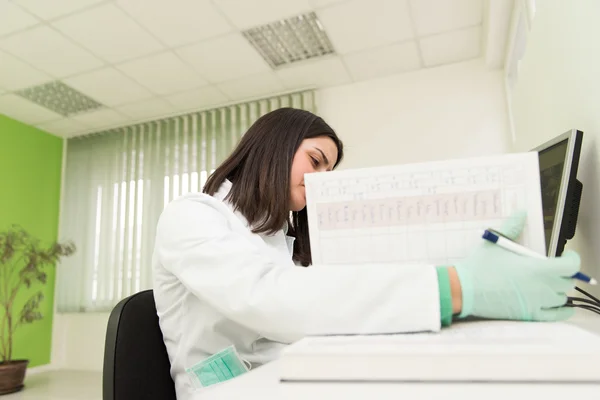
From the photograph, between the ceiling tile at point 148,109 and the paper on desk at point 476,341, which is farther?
the ceiling tile at point 148,109

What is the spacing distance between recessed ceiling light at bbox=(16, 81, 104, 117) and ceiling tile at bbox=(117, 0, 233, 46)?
46.5 inches

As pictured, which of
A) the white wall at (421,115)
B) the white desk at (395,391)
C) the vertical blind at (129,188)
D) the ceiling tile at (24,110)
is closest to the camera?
the white desk at (395,391)

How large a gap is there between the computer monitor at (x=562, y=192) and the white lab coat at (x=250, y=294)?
1.26 ft

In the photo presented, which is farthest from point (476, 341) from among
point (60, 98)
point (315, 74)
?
point (60, 98)

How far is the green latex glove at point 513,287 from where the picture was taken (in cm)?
58

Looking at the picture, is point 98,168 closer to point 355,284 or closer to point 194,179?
point 194,179

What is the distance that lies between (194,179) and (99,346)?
1.86 meters

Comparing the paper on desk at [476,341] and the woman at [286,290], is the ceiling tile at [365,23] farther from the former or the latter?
the paper on desk at [476,341]

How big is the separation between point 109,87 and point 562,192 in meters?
3.47

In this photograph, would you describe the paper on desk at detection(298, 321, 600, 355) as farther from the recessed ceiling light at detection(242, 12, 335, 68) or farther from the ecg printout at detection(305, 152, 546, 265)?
the recessed ceiling light at detection(242, 12, 335, 68)

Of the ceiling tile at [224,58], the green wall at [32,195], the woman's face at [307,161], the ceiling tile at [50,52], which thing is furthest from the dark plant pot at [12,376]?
the woman's face at [307,161]

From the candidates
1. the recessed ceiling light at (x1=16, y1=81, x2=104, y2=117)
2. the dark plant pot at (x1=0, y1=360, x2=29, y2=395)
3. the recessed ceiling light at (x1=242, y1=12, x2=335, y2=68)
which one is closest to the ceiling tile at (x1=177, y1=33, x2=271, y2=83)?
the recessed ceiling light at (x1=242, y1=12, x2=335, y2=68)

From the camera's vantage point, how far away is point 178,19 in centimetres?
266

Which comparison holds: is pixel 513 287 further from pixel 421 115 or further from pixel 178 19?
pixel 421 115
